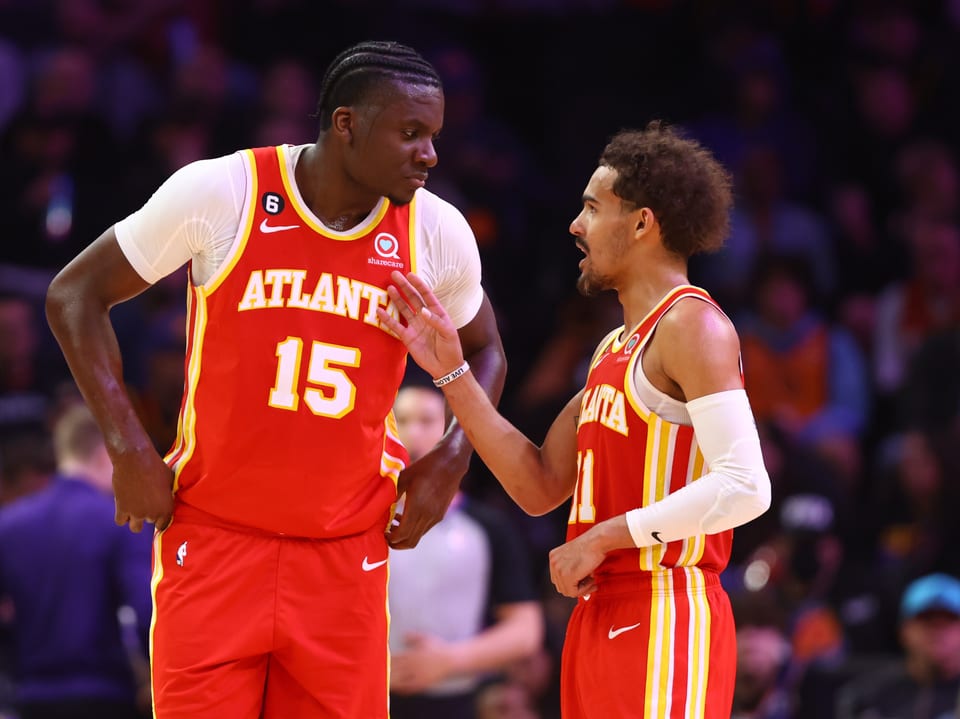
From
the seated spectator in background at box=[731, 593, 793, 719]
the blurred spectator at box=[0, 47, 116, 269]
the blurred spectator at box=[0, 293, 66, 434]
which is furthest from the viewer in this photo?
the blurred spectator at box=[0, 47, 116, 269]

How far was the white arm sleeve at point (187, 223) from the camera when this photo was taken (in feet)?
13.9

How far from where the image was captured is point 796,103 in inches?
464

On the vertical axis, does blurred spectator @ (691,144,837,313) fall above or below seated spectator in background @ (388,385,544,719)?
above

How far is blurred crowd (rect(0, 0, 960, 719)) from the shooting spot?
331 inches

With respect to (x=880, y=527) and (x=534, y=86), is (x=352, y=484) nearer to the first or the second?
(x=880, y=527)

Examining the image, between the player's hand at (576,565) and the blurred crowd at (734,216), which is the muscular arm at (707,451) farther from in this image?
the blurred crowd at (734,216)

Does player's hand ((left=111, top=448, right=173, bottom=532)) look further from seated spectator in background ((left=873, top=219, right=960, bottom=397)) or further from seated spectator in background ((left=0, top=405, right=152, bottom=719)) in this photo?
Answer: seated spectator in background ((left=873, top=219, right=960, bottom=397))

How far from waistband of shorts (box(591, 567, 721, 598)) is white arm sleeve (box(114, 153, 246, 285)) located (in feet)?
4.78

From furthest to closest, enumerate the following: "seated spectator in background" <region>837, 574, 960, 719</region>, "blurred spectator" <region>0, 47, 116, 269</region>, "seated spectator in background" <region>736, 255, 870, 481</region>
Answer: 1. "seated spectator in background" <region>736, 255, 870, 481</region>
2. "blurred spectator" <region>0, 47, 116, 269</region>
3. "seated spectator in background" <region>837, 574, 960, 719</region>

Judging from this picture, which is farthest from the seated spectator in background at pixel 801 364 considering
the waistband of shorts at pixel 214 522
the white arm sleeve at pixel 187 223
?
the white arm sleeve at pixel 187 223

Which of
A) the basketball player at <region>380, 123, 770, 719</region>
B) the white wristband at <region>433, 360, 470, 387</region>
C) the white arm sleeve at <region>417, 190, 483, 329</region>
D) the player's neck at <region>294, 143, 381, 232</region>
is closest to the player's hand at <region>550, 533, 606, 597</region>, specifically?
the basketball player at <region>380, 123, 770, 719</region>

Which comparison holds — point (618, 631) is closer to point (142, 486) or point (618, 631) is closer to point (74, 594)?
point (142, 486)

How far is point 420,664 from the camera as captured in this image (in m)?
6.28

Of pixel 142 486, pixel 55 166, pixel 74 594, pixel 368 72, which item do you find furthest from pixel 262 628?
pixel 55 166
